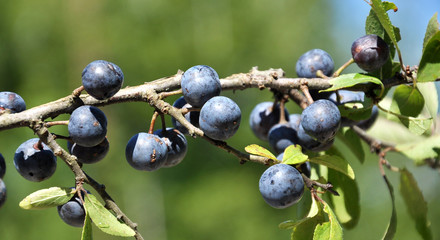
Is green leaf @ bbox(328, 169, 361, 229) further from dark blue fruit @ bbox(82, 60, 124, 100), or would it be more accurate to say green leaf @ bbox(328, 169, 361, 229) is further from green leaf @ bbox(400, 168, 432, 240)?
dark blue fruit @ bbox(82, 60, 124, 100)

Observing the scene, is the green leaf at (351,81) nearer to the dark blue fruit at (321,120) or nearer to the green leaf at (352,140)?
the dark blue fruit at (321,120)

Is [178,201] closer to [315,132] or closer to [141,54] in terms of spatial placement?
[141,54]

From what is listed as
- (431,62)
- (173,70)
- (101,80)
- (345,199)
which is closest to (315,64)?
(431,62)

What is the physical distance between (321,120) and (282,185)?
→ 19 centimetres

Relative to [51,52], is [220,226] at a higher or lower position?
lower

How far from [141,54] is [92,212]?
11582 mm

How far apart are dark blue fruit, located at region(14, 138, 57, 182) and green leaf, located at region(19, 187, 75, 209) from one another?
4.8 inches

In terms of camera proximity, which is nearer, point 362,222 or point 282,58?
point 362,222

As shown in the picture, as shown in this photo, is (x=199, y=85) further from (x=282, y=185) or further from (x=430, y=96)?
(x=430, y=96)

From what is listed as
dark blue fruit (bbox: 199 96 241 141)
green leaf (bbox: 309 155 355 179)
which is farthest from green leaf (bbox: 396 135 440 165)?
dark blue fruit (bbox: 199 96 241 141)

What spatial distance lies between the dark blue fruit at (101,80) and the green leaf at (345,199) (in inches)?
30.3

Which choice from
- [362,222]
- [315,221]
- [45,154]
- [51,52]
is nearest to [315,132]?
[315,221]

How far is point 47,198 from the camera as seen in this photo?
3.06 feet

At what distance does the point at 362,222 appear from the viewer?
11180 mm
